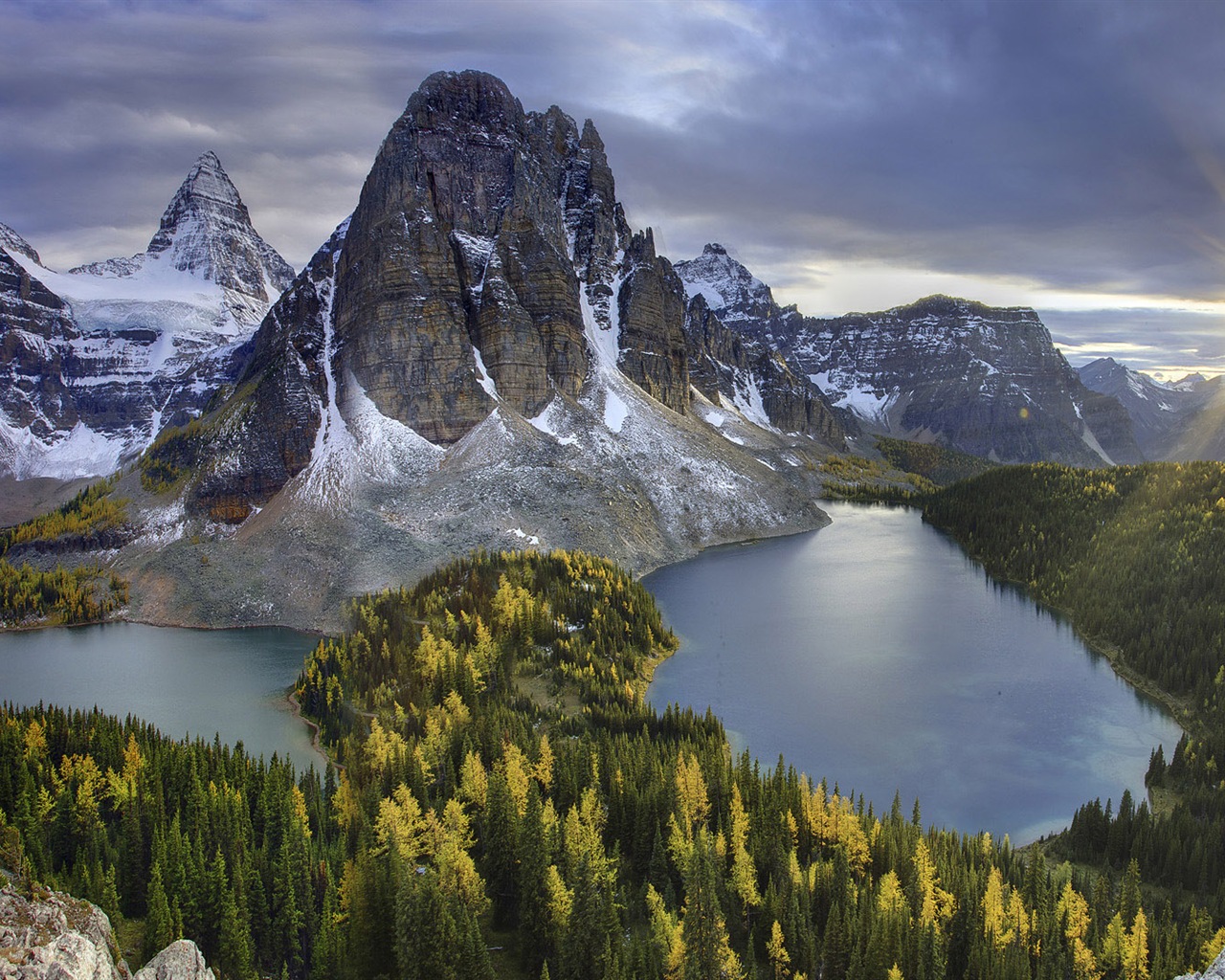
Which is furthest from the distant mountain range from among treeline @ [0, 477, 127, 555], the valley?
treeline @ [0, 477, 127, 555]

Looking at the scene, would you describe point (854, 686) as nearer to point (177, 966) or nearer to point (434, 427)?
point (177, 966)

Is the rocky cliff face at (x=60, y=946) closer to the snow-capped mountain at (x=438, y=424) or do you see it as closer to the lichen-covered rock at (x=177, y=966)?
the lichen-covered rock at (x=177, y=966)

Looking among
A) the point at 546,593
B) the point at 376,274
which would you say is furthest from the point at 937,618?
the point at 376,274

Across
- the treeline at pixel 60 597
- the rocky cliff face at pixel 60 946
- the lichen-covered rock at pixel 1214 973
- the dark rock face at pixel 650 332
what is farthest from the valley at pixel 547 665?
the lichen-covered rock at pixel 1214 973

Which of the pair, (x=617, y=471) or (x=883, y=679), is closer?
(x=883, y=679)

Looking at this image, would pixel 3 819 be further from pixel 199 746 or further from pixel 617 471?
pixel 617 471

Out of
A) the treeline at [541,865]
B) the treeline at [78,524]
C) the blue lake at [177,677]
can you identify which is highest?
the treeline at [78,524]
